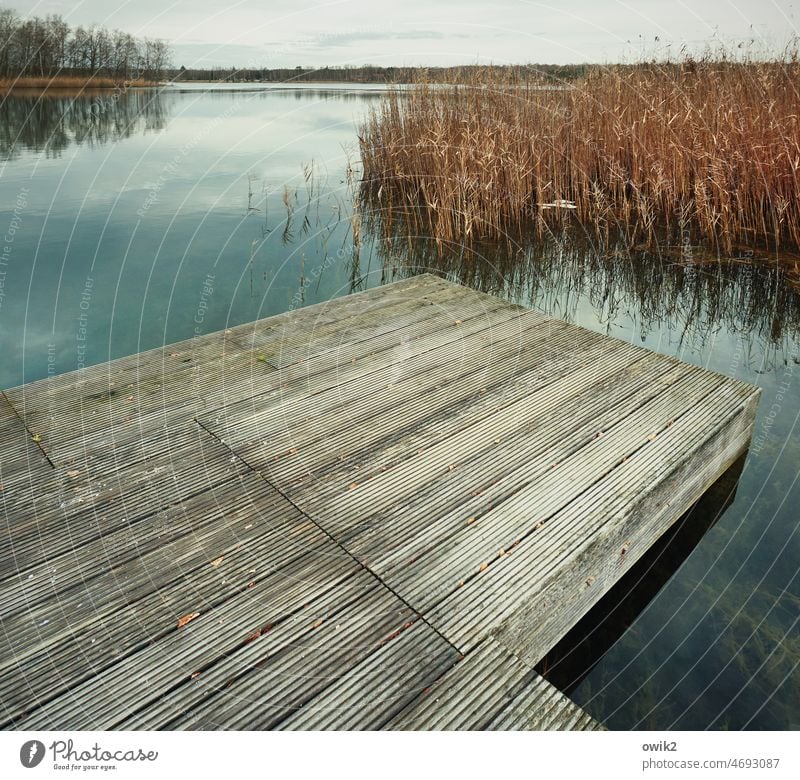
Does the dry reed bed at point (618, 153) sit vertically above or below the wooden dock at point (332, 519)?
above

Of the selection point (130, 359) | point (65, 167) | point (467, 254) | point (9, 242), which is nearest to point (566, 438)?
point (130, 359)

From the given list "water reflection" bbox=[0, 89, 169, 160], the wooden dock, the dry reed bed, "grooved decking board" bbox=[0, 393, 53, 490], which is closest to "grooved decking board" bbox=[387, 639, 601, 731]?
the wooden dock

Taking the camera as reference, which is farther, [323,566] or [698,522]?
[698,522]

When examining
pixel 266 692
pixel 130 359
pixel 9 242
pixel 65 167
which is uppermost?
pixel 65 167

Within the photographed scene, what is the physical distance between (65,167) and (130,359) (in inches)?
354

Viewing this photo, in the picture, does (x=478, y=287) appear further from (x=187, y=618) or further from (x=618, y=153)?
(x=187, y=618)

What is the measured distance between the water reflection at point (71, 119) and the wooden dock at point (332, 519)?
35.8 feet

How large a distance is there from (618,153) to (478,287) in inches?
98.8

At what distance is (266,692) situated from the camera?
164 cm

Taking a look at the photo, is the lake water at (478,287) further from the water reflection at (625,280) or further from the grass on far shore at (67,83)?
the grass on far shore at (67,83)

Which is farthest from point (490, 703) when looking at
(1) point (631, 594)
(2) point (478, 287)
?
(2) point (478, 287)

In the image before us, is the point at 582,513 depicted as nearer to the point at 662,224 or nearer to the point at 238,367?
the point at 238,367
